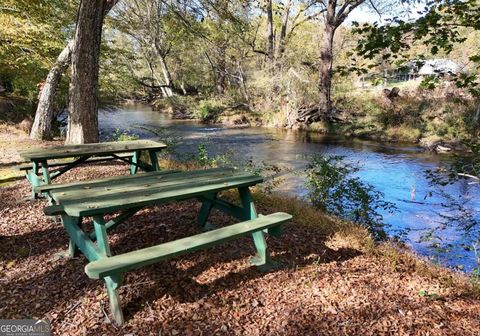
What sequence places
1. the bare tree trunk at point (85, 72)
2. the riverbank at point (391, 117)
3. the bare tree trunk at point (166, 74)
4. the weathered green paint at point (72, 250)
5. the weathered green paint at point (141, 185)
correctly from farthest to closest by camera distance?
the bare tree trunk at point (166, 74), the riverbank at point (391, 117), the bare tree trunk at point (85, 72), the weathered green paint at point (72, 250), the weathered green paint at point (141, 185)

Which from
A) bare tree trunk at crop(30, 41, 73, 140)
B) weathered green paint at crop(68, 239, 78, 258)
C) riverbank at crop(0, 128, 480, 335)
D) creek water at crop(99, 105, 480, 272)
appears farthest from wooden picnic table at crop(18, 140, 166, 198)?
bare tree trunk at crop(30, 41, 73, 140)

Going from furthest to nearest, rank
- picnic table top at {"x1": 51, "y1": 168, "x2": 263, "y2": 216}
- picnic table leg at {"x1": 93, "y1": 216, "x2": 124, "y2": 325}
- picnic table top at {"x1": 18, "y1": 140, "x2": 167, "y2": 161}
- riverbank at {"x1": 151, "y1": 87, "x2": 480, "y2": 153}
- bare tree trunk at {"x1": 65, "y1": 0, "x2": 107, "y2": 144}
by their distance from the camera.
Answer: riverbank at {"x1": 151, "y1": 87, "x2": 480, "y2": 153} → bare tree trunk at {"x1": 65, "y1": 0, "x2": 107, "y2": 144} → picnic table top at {"x1": 18, "y1": 140, "x2": 167, "y2": 161} → picnic table top at {"x1": 51, "y1": 168, "x2": 263, "y2": 216} → picnic table leg at {"x1": 93, "y1": 216, "x2": 124, "y2": 325}

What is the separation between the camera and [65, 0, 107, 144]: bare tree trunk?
7086 millimetres

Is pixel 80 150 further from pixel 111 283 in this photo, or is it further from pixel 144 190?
pixel 111 283

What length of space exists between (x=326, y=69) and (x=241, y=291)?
1991 centimetres

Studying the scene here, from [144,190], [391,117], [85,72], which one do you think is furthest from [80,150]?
[391,117]

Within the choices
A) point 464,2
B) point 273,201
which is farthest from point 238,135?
point 464,2

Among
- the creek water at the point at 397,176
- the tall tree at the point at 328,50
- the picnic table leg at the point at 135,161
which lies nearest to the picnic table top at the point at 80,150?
the picnic table leg at the point at 135,161

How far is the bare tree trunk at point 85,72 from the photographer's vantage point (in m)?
7.09

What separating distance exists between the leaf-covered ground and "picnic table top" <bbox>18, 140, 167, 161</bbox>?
0.94 meters

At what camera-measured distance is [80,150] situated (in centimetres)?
491

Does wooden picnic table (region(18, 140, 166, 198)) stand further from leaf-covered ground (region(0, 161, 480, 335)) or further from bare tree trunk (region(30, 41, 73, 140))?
bare tree trunk (region(30, 41, 73, 140))

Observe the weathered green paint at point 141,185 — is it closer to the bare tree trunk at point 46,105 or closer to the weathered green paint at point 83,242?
the weathered green paint at point 83,242

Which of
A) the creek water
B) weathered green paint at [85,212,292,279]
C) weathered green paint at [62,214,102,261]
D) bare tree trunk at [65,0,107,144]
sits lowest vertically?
the creek water
